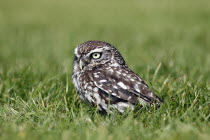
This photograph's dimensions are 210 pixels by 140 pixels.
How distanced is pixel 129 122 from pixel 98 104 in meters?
0.72

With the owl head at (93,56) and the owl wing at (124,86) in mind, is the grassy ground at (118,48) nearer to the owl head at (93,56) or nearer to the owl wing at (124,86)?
the owl wing at (124,86)

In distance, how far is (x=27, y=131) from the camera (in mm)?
3521

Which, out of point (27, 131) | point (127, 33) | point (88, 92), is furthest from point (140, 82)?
point (127, 33)

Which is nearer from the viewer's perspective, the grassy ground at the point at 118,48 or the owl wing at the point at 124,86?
the grassy ground at the point at 118,48

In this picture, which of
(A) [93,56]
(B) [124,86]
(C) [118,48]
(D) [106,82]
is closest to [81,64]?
(A) [93,56]

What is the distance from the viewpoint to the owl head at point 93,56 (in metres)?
4.75

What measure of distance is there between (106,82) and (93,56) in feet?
1.60

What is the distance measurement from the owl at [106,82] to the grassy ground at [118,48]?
147 millimetres

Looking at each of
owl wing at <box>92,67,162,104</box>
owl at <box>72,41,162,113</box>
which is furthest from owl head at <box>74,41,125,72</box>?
owl wing at <box>92,67,162,104</box>

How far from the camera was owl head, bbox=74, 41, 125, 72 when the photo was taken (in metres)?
4.75

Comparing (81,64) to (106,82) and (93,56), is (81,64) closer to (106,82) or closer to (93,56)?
(93,56)

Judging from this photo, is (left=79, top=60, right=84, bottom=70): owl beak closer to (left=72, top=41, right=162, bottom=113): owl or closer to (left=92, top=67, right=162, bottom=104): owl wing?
(left=72, top=41, right=162, bottom=113): owl

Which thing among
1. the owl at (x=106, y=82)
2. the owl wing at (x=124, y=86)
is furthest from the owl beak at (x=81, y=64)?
the owl wing at (x=124, y=86)

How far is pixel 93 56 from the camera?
4793mm
